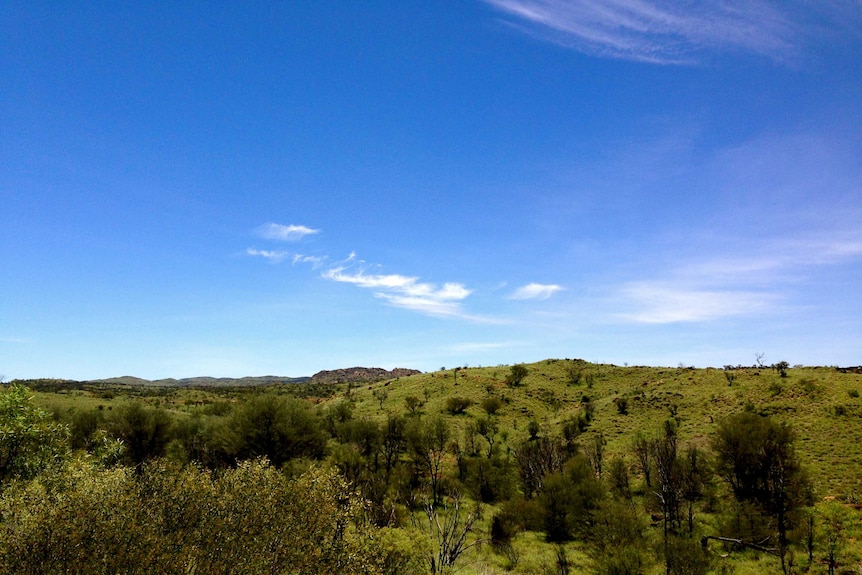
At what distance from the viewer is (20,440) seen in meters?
22.9

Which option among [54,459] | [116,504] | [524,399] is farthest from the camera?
[524,399]

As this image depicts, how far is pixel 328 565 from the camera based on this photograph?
1650 centimetres

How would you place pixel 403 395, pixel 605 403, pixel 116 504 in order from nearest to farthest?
pixel 116 504, pixel 605 403, pixel 403 395

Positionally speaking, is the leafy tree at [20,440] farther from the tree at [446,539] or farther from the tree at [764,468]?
the tree at [764,468]

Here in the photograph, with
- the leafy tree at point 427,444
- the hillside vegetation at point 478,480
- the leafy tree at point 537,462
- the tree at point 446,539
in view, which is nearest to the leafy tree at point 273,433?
the hillside vegetation at point 478,480

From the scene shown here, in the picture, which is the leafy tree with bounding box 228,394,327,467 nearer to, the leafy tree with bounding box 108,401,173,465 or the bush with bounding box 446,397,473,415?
the leafy tree with bounding box 108,401,173,465

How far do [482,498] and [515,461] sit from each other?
9688 millimetres

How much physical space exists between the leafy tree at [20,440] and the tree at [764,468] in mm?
52785

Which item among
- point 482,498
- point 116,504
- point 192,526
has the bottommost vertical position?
point 482,498

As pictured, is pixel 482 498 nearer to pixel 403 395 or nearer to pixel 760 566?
pixel 760 566

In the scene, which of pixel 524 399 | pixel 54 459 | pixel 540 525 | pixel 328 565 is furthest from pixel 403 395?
pixel 328 565

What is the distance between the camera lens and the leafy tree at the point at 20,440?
22.2 meters

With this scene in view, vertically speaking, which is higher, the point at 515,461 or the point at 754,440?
the point at 754,440

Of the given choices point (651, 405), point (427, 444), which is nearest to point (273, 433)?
point (427, 444)
